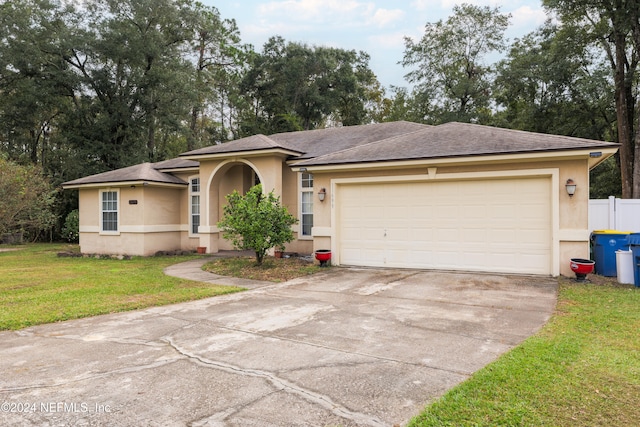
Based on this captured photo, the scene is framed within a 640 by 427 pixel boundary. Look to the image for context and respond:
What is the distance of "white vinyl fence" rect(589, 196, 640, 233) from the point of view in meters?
10.0

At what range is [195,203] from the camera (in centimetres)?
1572

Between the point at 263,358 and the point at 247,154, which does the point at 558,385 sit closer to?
the point at 263,358

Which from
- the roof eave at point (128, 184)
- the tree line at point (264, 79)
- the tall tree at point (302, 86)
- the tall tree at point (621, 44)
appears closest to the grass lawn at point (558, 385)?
the roof eave at point (128, 184)

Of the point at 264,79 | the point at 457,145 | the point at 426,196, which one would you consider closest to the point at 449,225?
the point at 426,196

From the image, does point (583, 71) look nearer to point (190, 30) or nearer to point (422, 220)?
point (422, 220)

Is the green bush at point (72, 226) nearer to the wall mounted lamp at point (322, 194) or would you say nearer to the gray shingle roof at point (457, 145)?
the gray shingle roof at point (457, 145)

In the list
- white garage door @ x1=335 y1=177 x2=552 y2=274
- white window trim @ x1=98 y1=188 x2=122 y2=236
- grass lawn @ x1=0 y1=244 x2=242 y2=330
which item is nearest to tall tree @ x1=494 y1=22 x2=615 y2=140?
white garage door @ x1=335 y1=177 x2=552 y2=274

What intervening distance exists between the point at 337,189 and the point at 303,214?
2870 millimetres

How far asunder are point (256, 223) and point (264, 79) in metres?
24.4

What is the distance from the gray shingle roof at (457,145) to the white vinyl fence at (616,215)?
2.35 meters

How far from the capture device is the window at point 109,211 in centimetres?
1491

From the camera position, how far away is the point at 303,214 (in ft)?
44.4

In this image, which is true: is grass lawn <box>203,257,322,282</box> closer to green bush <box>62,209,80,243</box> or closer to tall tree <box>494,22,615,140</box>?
green bush <box>62,209,80,243</box>

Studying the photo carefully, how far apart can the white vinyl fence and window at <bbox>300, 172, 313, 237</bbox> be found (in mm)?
8108
